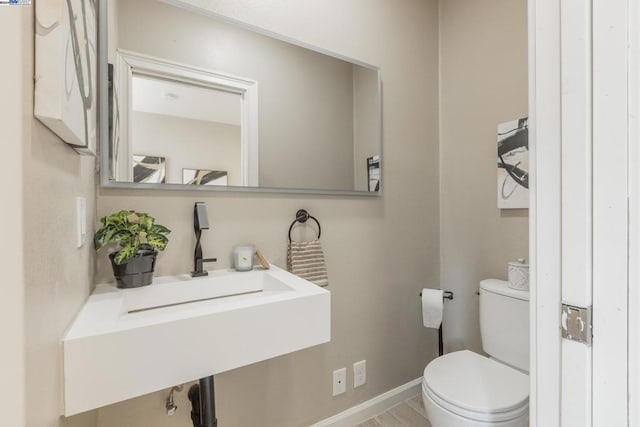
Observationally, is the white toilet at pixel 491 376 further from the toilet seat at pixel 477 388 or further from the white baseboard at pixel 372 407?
the white baseboard at pixel 372 407

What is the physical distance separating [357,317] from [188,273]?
37.2 inches

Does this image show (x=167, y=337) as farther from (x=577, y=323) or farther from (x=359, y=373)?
(x=359, y=373)

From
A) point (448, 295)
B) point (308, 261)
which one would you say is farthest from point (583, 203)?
point (448, 295)

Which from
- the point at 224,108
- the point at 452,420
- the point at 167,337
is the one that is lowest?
the point at 452,420

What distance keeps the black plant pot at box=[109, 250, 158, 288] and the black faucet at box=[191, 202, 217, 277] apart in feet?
0.57

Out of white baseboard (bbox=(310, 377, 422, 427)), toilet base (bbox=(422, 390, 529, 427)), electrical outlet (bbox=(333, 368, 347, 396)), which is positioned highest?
toilet base (bbox=(422, 390, 529, 427))

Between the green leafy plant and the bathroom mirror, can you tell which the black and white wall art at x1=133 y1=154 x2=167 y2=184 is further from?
the green leafy plant

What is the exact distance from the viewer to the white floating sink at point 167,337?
0.66m

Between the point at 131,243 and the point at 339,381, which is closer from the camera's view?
the point at 131,243

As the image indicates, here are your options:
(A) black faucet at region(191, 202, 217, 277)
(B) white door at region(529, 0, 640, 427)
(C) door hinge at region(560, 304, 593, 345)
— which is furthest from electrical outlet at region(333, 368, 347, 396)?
(C) door hinge at region(560, 304, 593, 345)

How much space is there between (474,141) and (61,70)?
76.5 inches

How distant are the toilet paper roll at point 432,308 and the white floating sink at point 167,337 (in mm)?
998

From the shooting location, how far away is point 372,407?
173 centimetres

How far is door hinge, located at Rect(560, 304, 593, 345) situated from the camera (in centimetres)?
62
